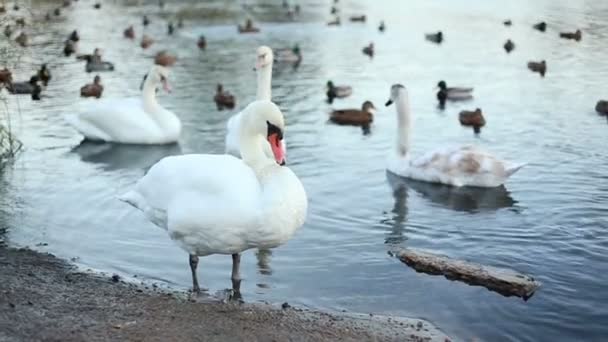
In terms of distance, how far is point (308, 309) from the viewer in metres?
7.71

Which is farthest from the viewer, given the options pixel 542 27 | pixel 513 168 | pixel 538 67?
pixel 542 27

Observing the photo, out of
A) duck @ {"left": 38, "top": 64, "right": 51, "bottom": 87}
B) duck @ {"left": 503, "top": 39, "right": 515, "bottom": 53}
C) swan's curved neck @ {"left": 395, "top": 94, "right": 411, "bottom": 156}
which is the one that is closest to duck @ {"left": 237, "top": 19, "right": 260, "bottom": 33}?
duck @ {"left": 503, "top": 39, "right": 515, "bottom": 53}

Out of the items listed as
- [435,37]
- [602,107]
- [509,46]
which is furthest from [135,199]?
[435,37]

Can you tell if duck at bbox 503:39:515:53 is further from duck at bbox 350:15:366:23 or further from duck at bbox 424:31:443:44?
duck at bbox 350:15:366:23

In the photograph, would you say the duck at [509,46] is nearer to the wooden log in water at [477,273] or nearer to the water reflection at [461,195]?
the water reflection at [461,195]

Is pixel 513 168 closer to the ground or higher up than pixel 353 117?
higher up

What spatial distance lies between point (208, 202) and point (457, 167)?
5.97m

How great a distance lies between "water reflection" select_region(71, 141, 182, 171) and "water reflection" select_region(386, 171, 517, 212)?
13.5 ft

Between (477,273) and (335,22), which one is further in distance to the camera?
(335,22)

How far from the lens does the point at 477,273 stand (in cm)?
837

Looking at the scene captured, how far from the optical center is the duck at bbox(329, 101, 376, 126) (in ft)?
54.9

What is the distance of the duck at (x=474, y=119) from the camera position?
636 inches

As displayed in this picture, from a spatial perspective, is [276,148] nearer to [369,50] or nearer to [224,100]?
[224,100]

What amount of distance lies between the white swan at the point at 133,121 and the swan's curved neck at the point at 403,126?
4.05 m
